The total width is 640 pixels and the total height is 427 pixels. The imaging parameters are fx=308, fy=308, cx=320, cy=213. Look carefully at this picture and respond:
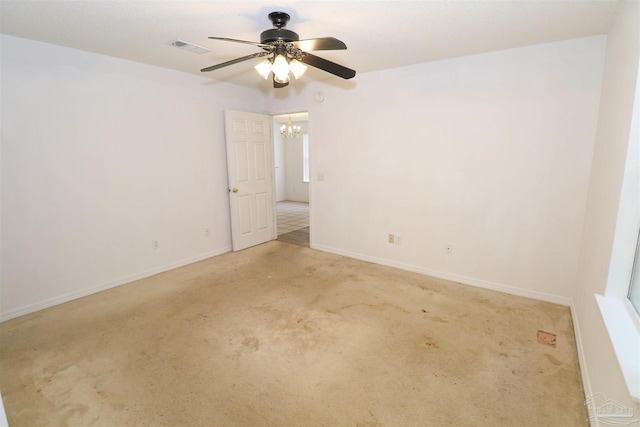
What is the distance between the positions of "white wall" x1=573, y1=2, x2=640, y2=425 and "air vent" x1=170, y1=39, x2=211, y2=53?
3.16 metres

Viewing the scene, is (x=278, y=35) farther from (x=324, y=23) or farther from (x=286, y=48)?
(x=324, y=23)

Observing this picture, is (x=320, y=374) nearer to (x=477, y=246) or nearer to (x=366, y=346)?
(x=366, y=346)

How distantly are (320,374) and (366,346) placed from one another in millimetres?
463

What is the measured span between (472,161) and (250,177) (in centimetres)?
306

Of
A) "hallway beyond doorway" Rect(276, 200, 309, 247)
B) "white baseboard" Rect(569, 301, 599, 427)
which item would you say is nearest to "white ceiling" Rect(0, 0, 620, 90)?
"white baseboard" Rect(569, 301, 599, 427)

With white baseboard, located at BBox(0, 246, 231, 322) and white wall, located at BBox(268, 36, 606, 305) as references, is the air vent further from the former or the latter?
white baseboard, located at BBox(0, 246, 231, 322)

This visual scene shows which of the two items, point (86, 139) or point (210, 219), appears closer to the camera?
point (86, 139)

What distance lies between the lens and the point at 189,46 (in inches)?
114

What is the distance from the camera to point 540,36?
2.62 m

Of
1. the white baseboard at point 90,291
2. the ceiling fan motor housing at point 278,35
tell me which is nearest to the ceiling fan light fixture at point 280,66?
the ceiling fan motor housing at point 278,35

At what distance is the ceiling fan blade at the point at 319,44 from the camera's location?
194 centimetres

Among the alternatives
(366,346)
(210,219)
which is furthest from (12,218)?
(366,346)

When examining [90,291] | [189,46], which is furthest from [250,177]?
[90,291]

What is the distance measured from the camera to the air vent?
9.16 feet
